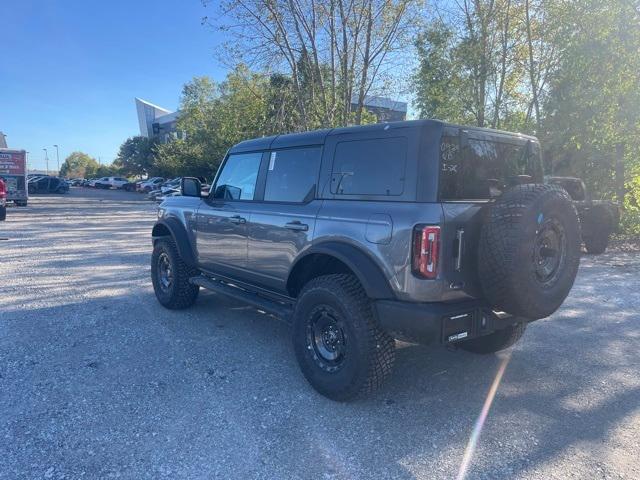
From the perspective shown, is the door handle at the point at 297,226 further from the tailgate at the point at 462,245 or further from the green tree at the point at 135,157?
the green tree at the point at 135,157

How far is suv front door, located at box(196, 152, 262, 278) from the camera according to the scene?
4.78m

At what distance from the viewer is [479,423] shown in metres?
3.32

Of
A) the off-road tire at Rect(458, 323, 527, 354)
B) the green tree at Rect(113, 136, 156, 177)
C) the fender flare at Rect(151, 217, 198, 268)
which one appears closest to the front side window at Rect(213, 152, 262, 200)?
the fender flare at Rect(151, 217, 198, 268)

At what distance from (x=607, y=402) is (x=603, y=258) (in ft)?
26.8

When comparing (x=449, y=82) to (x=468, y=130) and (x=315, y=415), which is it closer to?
(x=468, y=130)

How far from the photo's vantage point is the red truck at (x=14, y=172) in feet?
73.4

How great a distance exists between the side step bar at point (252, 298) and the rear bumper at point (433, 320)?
3.83 feet

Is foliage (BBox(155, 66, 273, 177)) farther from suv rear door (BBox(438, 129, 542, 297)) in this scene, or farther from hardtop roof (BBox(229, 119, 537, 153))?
suv rear door (BBox(438, 129, 542, 297))

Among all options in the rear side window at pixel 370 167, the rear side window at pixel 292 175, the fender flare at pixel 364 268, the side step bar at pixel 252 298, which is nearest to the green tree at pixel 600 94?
the rear side window at pixel 292 175

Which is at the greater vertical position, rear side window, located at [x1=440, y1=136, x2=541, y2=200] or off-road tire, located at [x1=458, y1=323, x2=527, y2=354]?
rear side window, located at [x1=440, y1=136, x2=541, y2=200]

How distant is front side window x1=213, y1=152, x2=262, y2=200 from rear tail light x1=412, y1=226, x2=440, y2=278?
2.19 meters

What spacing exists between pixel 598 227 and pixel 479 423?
9.22m

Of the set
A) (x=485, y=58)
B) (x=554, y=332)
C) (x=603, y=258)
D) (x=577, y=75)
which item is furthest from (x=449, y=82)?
(x=554, y=332)

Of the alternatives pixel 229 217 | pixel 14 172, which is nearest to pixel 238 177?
pixel 229 217
